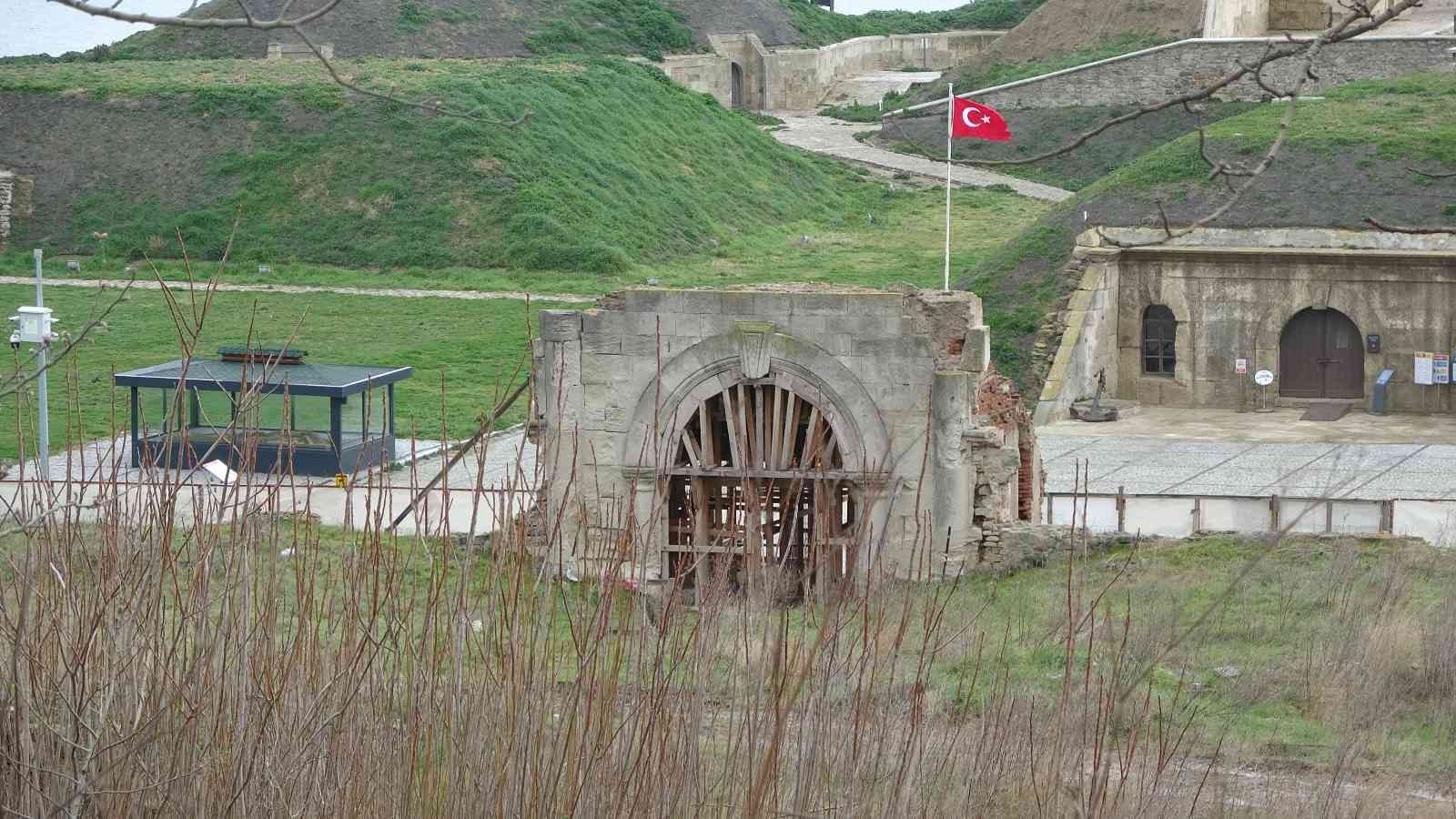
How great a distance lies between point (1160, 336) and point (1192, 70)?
24.5 meters

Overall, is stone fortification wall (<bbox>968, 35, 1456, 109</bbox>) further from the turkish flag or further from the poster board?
the turkish flag

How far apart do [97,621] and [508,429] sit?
2594cm

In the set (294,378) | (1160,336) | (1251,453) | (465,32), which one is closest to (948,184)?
(1160,336)

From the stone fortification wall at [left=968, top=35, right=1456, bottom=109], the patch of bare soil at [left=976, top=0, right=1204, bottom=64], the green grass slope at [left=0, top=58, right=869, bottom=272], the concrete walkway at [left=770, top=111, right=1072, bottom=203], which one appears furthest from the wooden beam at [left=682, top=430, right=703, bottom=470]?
the patch of bare soil at [left=976, top=0, right=1204, bottom=64]

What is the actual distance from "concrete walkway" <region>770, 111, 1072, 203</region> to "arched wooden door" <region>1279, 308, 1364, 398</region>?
21.7 meters

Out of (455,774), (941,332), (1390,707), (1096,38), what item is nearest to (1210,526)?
(941,332)

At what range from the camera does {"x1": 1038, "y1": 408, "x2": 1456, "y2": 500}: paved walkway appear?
2609cm

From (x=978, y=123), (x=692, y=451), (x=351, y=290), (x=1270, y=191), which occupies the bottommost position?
(x=692, y=451)

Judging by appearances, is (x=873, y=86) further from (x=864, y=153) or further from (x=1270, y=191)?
(x=1270, y=191)

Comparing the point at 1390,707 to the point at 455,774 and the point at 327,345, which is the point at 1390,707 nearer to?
the point at 455,774

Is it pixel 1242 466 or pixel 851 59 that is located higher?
pixel 851 59

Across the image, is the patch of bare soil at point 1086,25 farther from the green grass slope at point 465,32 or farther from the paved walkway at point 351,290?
the paved walkway at point 351,290

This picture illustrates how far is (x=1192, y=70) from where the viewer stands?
191ft

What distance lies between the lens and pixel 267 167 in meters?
51.3
